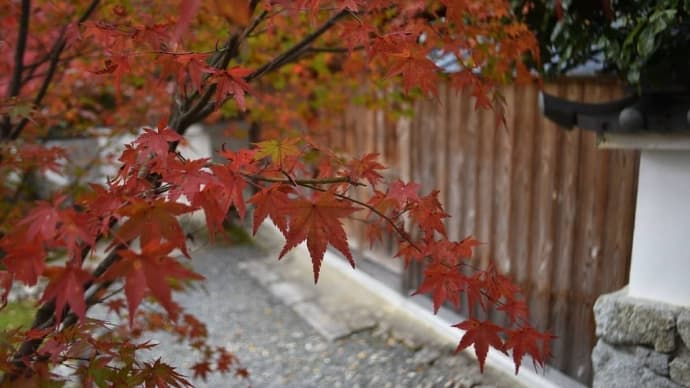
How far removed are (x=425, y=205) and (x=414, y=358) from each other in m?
3.10

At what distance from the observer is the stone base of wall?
273cm

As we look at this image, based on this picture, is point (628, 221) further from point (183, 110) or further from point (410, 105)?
point (183, 110)

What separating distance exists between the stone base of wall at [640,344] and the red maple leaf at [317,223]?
7.02 ft

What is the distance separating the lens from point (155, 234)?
138 centimetres

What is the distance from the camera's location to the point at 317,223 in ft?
4.88

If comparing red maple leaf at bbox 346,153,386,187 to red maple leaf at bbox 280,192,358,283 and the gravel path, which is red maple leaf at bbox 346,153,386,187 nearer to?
red maple leaf at bbox 280,192,358,283

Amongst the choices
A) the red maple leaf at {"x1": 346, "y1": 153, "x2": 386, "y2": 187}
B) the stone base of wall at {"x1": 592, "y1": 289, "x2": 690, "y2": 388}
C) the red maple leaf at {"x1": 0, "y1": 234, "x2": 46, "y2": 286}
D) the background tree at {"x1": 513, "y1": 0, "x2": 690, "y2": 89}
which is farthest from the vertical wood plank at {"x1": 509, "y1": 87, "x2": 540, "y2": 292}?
the red maple leaf at {"x1": 0, "y1": 234, "x2": 46, "y2": 286}

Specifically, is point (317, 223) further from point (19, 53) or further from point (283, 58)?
point (19, 53)

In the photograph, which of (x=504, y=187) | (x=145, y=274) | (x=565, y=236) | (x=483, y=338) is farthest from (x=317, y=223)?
(x=504, y=187)

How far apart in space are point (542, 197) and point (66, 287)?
152 inches

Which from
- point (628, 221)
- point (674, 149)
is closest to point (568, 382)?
point (628, 221)

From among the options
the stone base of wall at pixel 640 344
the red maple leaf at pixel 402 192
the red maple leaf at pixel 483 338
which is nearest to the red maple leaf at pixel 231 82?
the red maple leaf at pixel 402 192

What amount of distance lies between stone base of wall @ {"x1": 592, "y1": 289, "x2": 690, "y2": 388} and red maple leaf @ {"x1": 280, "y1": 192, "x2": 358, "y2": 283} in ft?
7.02

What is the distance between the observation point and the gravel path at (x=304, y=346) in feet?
15.0
